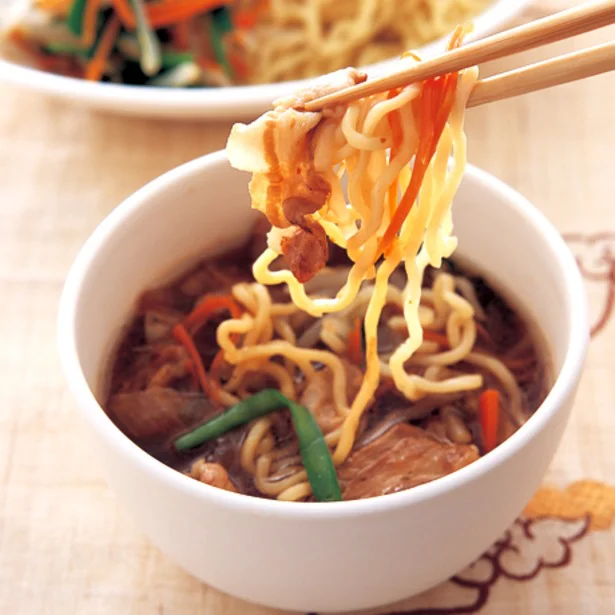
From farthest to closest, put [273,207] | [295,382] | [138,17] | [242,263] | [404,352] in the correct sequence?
[138,17]
[242,263]
[295,382]
[404,352]
[273,207]

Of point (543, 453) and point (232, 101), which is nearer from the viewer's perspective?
point (543, 453)

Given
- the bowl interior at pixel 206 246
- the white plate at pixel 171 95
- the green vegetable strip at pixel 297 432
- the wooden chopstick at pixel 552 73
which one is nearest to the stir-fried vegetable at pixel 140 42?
the white plate at pixel 171 95

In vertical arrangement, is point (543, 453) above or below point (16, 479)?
above

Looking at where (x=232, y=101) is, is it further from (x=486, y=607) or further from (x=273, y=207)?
(x=486, y=607)

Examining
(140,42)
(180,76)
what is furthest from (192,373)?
(140,42)

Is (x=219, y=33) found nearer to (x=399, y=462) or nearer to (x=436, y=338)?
(x=436, y=338)

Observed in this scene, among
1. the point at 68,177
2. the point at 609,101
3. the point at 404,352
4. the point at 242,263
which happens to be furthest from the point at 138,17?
the point at 404,352

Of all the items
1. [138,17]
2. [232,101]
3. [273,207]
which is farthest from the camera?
[138,17]

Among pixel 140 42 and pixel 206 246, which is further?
pixel 140 42
